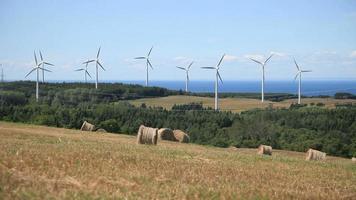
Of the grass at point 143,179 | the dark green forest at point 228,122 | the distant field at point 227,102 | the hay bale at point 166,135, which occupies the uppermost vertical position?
the grass at point 143,179

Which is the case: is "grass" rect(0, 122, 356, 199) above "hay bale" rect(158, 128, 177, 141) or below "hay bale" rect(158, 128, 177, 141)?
above

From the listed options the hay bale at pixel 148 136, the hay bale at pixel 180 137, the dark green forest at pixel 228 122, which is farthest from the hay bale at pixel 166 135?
the hay bale at pixel 148 136

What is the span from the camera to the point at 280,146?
6062cm

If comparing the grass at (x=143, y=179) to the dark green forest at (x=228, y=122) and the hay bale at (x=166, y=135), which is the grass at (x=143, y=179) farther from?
the dark green forest at (x=228, y=122)

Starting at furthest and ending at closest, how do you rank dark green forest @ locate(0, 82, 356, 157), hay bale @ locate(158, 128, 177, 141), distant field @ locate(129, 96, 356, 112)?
distant field @ locate(129, 96, 356, 112) → dark green forest @ locate(0, 82, 356, 157) → hay bale @ locate(158, 128, 177, 141)

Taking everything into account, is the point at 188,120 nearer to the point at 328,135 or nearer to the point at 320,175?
the point at 328,135

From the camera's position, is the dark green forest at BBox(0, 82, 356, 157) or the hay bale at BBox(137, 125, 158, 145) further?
the dark green forest at BBox(0, 82, 356, 157)

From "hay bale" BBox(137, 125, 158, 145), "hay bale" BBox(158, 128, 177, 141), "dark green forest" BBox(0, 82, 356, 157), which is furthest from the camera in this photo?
"dark green forest" BBox(0, 82, 356, 157)

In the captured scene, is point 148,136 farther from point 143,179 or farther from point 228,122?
point 228,122

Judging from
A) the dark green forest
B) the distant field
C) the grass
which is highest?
the grass

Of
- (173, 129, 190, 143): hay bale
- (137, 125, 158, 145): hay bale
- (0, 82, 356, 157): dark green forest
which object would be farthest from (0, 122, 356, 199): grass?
(0, 82, 356, 157): dark green forest

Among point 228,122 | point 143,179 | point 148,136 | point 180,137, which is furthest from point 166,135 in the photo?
point 228,122

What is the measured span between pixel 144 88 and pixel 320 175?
109 m

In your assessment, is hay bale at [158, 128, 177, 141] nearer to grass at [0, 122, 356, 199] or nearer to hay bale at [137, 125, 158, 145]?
hay bale at [137, 125, 158, 145]
